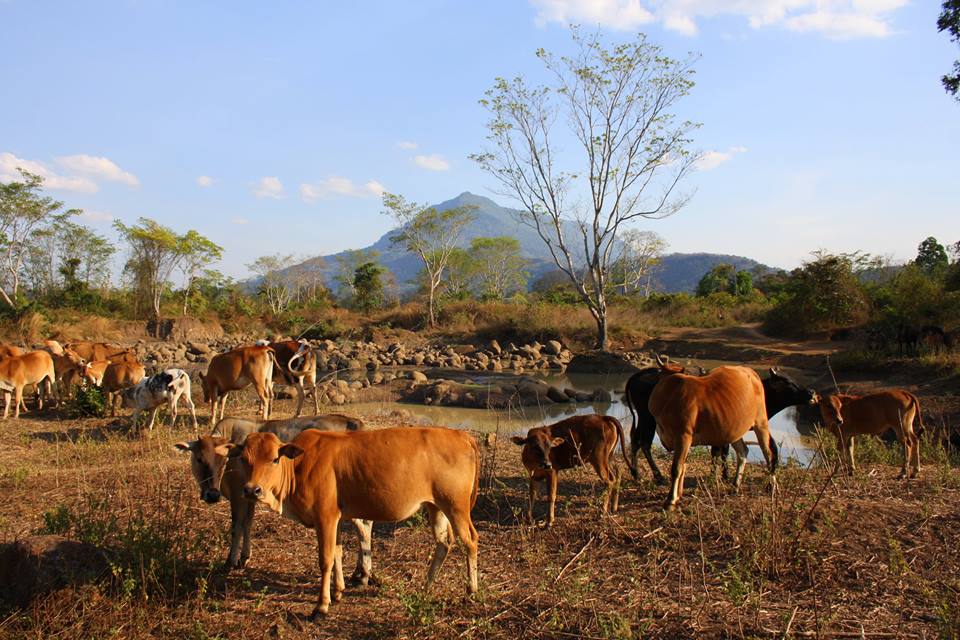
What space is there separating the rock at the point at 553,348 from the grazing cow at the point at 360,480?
29375 millimetres

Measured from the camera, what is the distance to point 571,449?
721cm

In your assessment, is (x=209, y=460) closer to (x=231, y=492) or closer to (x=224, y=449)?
(x=224, y=449)

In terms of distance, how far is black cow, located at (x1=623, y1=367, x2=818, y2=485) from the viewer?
8.26 metres

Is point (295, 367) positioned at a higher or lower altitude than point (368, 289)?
lower

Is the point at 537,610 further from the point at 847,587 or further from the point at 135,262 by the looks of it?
the point at 135,262

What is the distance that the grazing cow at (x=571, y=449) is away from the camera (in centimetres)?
668

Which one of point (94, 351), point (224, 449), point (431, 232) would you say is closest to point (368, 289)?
point (431, 232)

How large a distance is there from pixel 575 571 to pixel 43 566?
395 cm

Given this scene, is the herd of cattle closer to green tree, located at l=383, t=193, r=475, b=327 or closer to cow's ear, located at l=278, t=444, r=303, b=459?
cow's ear, located at l=278, t=444, r=303, b=459

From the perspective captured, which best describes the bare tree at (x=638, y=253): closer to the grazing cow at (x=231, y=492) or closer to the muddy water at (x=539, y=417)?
the muddy water at (x=539, y=417)

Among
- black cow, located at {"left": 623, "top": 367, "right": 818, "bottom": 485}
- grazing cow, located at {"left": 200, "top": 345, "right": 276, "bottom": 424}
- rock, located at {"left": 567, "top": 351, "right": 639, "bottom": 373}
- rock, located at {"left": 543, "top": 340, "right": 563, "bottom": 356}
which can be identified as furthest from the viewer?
rock, located at {"left": 543, "top": 340, "right": 563, "bottom": 356}

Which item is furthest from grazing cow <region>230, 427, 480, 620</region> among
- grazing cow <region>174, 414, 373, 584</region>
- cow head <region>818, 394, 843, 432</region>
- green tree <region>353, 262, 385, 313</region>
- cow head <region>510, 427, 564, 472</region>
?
green tree <region>353, 262, 385, 313</region>

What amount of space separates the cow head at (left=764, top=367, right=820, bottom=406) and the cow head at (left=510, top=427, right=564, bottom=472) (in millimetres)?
3771

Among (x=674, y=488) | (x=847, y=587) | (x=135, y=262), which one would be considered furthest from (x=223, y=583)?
(x=135, y=262)
